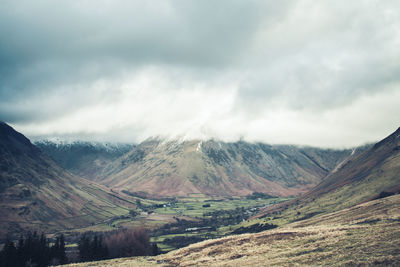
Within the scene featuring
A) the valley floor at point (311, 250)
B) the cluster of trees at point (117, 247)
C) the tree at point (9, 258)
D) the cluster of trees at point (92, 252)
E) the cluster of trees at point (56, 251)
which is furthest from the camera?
the cluster of trees at point (117, 247)

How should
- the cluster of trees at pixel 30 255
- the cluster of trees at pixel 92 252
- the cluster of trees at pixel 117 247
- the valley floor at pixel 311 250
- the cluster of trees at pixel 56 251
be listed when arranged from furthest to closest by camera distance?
the cluster of trees at pixel 117 247
the cluster of trees at pixel 92 252
the cluster of trees at pixel 56 251
the cluster of trees at pixel 30 255
the valley floor at pixel 311 250

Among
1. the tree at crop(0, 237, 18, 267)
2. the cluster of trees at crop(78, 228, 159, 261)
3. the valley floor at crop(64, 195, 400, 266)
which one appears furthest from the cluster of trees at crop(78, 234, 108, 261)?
the valley floor at crop(64, 195, 400, 266)

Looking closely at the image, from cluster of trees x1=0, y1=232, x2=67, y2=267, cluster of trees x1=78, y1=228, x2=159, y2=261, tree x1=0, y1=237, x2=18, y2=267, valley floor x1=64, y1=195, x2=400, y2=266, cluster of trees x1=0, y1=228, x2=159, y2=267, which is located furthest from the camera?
cluster of trees x1=78, y1=228, x2=159, y2=261

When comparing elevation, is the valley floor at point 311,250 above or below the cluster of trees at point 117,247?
above

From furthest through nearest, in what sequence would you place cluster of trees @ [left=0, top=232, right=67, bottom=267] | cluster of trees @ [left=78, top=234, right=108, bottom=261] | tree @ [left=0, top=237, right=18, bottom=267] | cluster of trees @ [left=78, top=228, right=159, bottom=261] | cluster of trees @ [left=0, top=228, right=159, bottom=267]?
cluster of trees @ [left=78, top=228, right=159, bottom=261] → cluster of trees @ [left=78, top=234, right=108, bottom=261] → cluster of trees @ [left=0, top=228, right=159, bottom=267] → cluster of trees @ [left=0, top=232, right=67, bottom=267] → tree @ [left=0, top=237, right=18, bottom=267]

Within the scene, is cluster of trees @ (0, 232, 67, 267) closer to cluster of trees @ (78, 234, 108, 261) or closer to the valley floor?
cluster of trees @ (78, 234, 108, 261)

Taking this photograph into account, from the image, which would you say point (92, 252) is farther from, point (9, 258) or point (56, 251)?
point (9, 258)

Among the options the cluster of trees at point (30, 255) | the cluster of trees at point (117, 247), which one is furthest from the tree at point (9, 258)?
the cluster of trees at point (117, 247)

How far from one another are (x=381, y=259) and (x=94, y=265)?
73094 mm

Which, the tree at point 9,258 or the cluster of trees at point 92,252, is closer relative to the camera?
the tree at point 9,258

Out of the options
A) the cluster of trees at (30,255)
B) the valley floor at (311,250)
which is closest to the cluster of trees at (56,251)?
the cluster of trees at (30,255)

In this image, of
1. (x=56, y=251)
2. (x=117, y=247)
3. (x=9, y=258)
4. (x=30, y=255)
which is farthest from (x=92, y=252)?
(x=9, y=258)

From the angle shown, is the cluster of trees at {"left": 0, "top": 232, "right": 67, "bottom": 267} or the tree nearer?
the tree

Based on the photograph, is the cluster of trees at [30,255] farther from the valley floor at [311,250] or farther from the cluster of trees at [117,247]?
the valley floor at [311,250]
